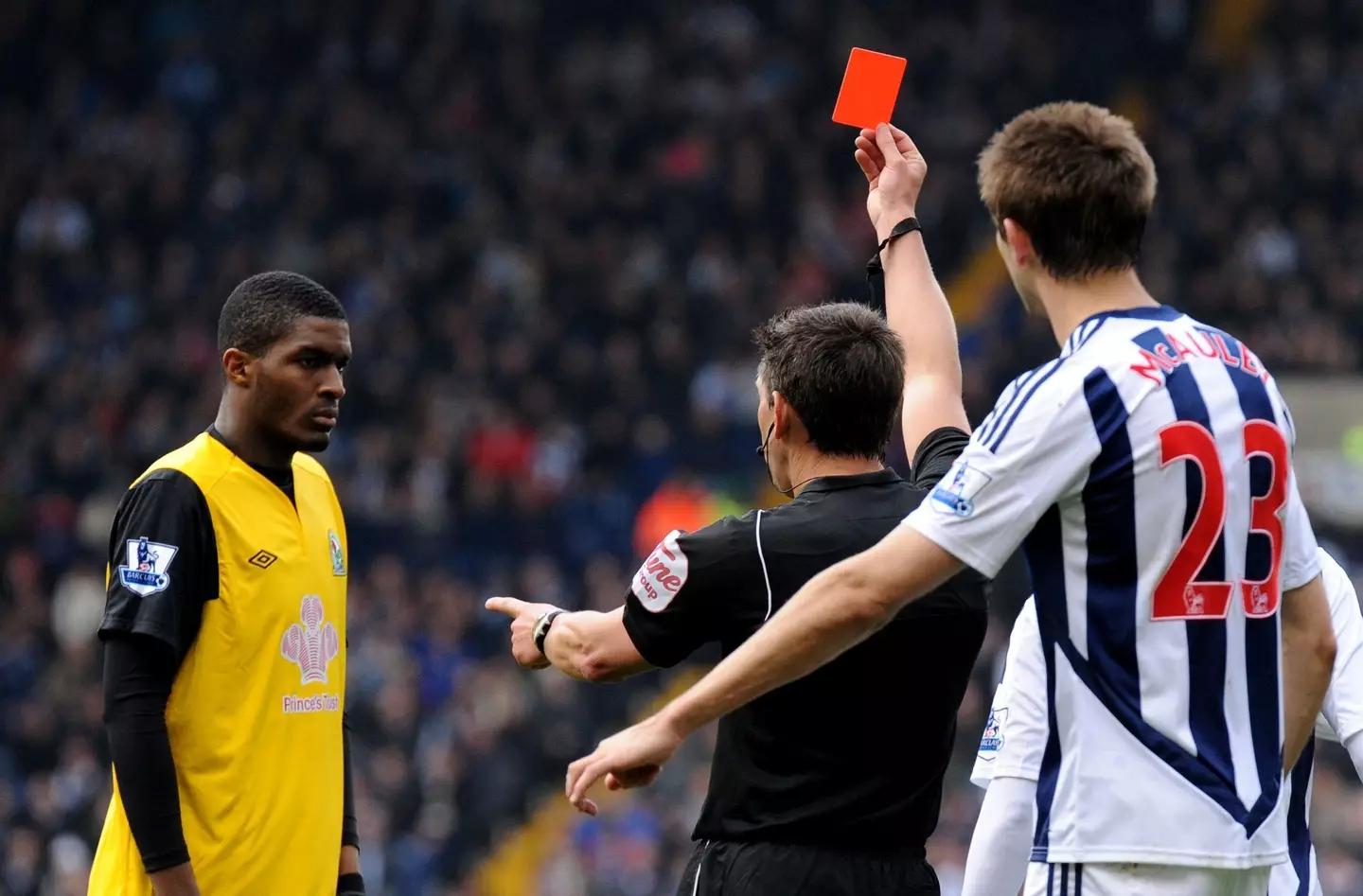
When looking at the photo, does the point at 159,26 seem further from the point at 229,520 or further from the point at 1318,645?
the point at 1318,645

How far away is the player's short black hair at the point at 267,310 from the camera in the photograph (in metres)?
4.05

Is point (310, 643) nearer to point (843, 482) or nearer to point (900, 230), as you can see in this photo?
point (843, 482)

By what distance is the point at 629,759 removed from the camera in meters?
2.77

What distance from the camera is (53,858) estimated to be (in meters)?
11.4

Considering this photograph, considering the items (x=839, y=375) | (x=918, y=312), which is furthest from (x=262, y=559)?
(x=918, y=312)

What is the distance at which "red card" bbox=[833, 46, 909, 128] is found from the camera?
3.93 m

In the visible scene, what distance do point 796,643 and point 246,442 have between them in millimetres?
1735

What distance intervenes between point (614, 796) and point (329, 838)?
27.8 feet

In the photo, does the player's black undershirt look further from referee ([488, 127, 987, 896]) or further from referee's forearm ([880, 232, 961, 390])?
referee's forearm ([880, 232, 961, 390])

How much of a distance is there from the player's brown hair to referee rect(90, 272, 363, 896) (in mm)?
1792

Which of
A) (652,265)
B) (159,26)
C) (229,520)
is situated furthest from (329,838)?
(159,26)

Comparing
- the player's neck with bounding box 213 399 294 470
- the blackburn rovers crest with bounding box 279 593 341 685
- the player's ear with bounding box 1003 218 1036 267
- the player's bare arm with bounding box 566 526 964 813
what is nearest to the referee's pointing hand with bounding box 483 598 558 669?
the player's bare arm with bounding box 566 526 964 813

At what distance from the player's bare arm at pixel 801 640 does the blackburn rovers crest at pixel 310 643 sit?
134cm

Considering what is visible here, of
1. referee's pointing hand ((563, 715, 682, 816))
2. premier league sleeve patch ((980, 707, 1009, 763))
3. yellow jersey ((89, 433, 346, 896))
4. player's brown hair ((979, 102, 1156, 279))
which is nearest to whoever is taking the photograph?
referee's pointing hand ((563, 715, 682, 816))
